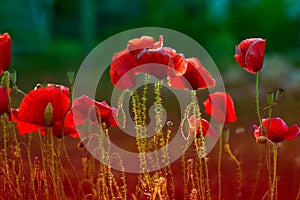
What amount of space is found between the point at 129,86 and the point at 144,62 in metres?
0.07

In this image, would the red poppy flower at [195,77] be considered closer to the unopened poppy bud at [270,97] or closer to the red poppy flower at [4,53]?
the unopened poppy bud at [270,97]

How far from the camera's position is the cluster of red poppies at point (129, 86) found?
1.13 meters

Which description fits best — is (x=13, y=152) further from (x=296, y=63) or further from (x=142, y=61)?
(x=296, y=63)

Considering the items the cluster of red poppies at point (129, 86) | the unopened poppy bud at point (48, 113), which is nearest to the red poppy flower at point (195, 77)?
the cluster of red poppies at point (129, 86)

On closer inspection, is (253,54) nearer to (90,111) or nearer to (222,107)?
(222,107)

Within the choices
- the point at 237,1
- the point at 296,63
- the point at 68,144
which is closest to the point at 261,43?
the point at 68,144

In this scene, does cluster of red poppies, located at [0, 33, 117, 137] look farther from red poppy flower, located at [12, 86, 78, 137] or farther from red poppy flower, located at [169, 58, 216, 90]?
red poppy flower, located at [169, 58, 216, 90]

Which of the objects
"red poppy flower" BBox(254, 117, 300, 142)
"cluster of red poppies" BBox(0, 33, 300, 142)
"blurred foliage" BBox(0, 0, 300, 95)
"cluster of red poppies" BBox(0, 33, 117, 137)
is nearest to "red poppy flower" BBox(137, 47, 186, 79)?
"cluster of red poppies" BBox(0, 33, 300, 142)

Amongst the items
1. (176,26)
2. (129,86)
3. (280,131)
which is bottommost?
(280,131)

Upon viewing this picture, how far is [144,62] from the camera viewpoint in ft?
3.71

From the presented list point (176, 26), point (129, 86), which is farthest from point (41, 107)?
point (176, 26)

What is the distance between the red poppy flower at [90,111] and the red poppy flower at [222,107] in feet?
0.61

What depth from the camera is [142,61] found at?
3.70 ft

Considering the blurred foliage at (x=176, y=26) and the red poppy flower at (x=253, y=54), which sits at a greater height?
the blurred foliage at (x=176, y=26)
